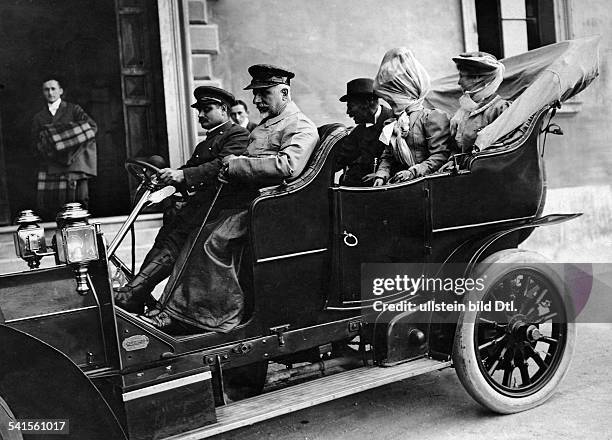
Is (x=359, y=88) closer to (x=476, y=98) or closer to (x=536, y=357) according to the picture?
(x=476, y=98)

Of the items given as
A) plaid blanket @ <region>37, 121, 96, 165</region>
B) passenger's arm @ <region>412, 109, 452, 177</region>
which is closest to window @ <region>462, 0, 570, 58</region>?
passenger's arm @ <region>412, 109, 452, 177</region>

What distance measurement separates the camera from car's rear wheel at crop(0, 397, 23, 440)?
2.39 metres

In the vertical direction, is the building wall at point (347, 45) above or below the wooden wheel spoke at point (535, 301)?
above

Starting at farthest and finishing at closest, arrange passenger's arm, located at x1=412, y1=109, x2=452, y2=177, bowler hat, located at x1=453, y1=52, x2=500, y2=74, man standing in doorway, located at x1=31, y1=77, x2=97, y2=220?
man standing in doorway, located at x1=31, y1=77, x2=97, y2=220 < passenger's arm, located at x1=412, y1=109, x2=452, y2=177 < bowler hat, located at x1=453, y1=52, x2=500, y2=74

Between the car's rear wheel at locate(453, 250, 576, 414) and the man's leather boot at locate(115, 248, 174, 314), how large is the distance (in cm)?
158

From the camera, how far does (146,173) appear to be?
11.3ft

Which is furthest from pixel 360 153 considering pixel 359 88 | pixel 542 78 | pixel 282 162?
pixel 282 162

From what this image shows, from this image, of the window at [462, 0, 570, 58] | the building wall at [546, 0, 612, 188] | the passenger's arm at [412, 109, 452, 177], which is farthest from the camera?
the building wall at [546, 0, 612, 188]

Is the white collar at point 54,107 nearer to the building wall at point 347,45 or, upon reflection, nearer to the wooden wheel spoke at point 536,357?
the building wall at point 347,45

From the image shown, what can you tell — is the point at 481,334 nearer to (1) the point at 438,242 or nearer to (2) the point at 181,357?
(1) the point at 438,242

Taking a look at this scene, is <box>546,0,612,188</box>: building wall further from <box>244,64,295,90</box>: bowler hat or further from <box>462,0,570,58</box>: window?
<box>244,64,295,90</box>: bowler hat

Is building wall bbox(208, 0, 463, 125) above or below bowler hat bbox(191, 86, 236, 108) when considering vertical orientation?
above

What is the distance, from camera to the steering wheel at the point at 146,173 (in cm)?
332

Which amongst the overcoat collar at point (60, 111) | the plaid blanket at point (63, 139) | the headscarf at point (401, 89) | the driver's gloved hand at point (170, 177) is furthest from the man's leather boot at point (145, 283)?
the overcoat collar at point (60, 111)
